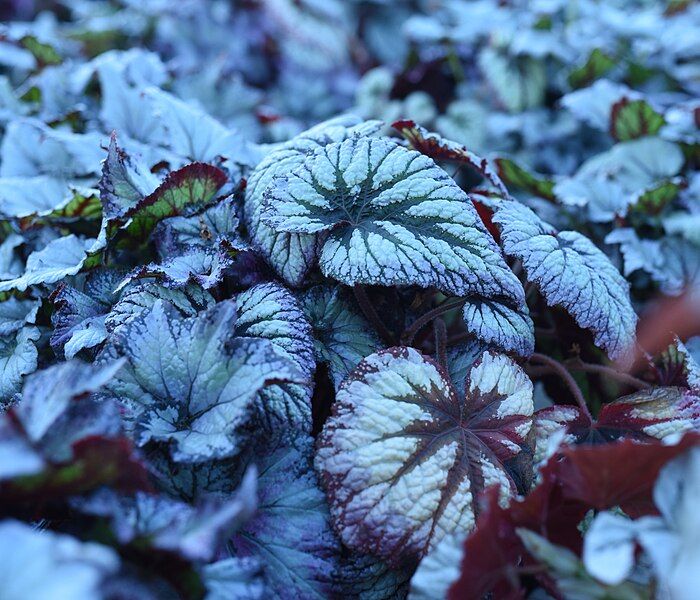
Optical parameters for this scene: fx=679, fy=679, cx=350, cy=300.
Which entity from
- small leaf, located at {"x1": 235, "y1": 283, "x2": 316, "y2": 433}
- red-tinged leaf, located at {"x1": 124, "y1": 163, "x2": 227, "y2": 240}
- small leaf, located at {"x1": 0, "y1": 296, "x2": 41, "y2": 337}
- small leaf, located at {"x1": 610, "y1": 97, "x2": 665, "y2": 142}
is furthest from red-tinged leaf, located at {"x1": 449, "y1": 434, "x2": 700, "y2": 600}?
small leaf, located at {"x1": 610, "y1": 97, "x2": 665, "y2": 142}

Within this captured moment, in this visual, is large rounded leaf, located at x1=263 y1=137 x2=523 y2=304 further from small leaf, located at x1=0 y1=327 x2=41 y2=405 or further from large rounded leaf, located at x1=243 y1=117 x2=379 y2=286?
small leaf, located at x1=0 y1=327 x2=41 y2=405

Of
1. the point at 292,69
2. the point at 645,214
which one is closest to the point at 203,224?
the point at 645,214

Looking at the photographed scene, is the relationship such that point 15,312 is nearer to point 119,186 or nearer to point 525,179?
point 119,186

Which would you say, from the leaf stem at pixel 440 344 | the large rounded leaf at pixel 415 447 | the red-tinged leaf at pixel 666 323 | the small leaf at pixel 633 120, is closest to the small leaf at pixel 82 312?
the large rounded leaf at pixel 415 447

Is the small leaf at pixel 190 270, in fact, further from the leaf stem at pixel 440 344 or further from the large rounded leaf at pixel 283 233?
the leaf stem at pixel 440 344

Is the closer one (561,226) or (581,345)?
(581,345)

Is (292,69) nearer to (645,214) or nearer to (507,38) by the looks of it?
(507,38)

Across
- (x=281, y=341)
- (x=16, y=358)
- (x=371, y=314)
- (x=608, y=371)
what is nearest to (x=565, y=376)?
(x=608, y=371)
